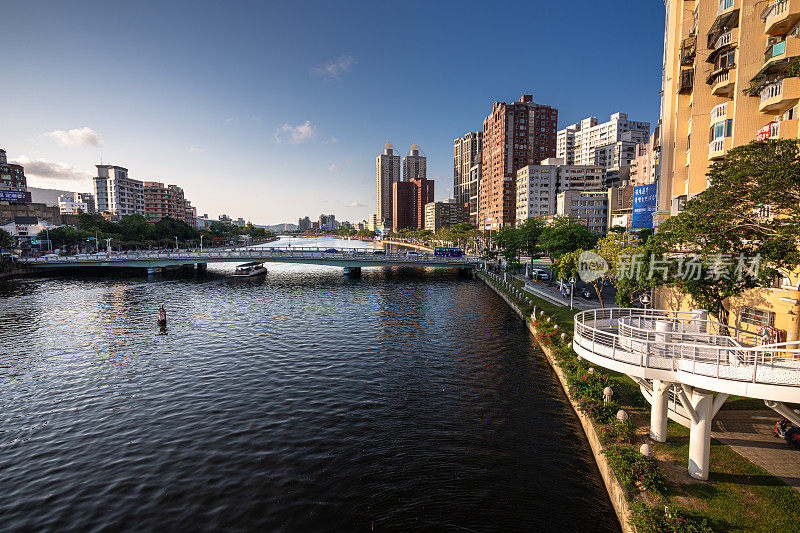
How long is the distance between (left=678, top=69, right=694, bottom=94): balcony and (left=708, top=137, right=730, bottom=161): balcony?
1102 cm

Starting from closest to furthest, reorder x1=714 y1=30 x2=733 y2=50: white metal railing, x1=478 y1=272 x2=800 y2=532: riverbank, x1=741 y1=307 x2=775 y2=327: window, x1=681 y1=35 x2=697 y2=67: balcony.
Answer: x1=478 y1=272 x2=800 y2=532: riverbank
x1=741 y1=307 x2=775 y2=327: window
x1=714 y1=30 x2=733 y2=50: white metal railing
x1=681 y1=35 x2=697 y2=67: balcony

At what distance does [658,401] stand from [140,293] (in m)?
89.1

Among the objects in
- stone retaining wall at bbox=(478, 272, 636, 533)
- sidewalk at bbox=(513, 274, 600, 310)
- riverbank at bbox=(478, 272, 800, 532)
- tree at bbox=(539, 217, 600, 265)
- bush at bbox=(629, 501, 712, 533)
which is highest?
tree at bbox=(539, 217, 600, 265)

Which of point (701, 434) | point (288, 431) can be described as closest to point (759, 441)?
point (701, 434)

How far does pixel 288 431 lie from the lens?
23.7 m

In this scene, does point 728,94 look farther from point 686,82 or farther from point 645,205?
point 645,205

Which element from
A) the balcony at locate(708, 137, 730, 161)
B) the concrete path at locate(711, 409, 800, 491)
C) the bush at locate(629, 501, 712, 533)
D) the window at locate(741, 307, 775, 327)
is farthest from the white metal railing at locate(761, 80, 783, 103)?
the bush at locate(629, 501, 712, 533)

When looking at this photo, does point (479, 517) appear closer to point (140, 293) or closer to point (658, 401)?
point (658, 401)

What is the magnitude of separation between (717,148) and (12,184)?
892ft

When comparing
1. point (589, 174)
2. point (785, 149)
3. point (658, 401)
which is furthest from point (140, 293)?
point (589, 174)

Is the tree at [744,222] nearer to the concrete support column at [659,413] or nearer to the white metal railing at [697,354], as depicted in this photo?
the white metal railing at [697,354]

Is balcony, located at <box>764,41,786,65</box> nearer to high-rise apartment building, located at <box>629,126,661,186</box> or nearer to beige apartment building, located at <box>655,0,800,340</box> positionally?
beige apartment building, located at <box>655,0,800,340</box>

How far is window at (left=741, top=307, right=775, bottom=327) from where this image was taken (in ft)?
91.3

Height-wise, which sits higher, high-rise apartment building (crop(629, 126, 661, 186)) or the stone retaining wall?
high-rise apartment building (crop(629, 126, 661, 186))
